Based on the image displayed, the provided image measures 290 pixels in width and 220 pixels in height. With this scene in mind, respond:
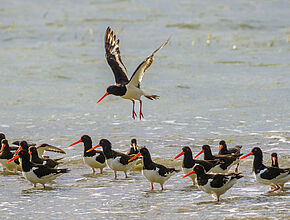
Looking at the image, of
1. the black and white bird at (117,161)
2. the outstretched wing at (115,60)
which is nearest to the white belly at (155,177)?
the black and white bird at (117,161)

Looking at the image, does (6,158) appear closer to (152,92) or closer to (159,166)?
(159,166)

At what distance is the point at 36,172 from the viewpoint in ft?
33.4

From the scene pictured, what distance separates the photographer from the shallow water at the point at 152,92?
9.29m

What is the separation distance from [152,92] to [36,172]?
1002 cm

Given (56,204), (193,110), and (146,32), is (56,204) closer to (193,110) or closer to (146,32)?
(193,110)

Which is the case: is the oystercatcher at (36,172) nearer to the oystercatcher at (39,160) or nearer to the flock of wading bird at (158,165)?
the flock of wading bird at (158,165)

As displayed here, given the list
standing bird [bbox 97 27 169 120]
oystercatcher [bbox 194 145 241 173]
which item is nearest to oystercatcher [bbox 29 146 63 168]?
standing bird [bbox 97 27 169 120]

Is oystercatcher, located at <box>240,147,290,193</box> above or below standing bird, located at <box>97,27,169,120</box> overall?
below

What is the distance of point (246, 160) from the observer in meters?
12.1

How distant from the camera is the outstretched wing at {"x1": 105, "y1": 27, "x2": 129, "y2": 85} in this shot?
1408cm

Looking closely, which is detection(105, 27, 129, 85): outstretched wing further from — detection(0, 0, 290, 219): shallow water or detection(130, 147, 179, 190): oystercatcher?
detection(130, 147, 179, 190): oystercatcher

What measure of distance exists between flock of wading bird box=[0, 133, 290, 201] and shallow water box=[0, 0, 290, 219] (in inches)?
9.1

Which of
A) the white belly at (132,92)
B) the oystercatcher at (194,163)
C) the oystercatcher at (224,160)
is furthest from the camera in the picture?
the white belly at (132,92)

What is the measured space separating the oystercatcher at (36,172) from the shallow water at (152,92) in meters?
0.20
